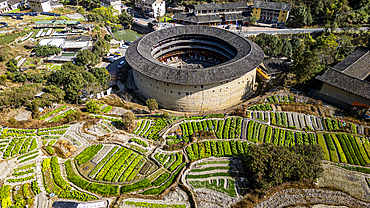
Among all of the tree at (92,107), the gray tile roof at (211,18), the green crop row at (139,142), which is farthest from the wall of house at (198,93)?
the gray tile roof at (211,18)

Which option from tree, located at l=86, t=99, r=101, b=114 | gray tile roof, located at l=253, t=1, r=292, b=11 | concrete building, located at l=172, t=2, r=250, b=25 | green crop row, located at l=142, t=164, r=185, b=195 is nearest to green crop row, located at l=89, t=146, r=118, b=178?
green crop row, located at l=142, t=164, r=185, b=195

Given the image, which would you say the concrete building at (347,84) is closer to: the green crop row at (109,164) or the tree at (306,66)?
the tree at (306,66)

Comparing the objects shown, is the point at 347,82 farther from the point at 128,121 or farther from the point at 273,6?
the point at 273,6

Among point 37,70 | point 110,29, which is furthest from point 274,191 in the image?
point 110,29

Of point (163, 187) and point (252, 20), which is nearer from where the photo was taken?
point (163, 187)

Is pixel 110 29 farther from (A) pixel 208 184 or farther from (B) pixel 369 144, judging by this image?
(B) pixel 369 144

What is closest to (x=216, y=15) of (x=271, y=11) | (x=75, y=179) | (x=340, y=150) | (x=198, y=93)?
(x=271, y=11)
